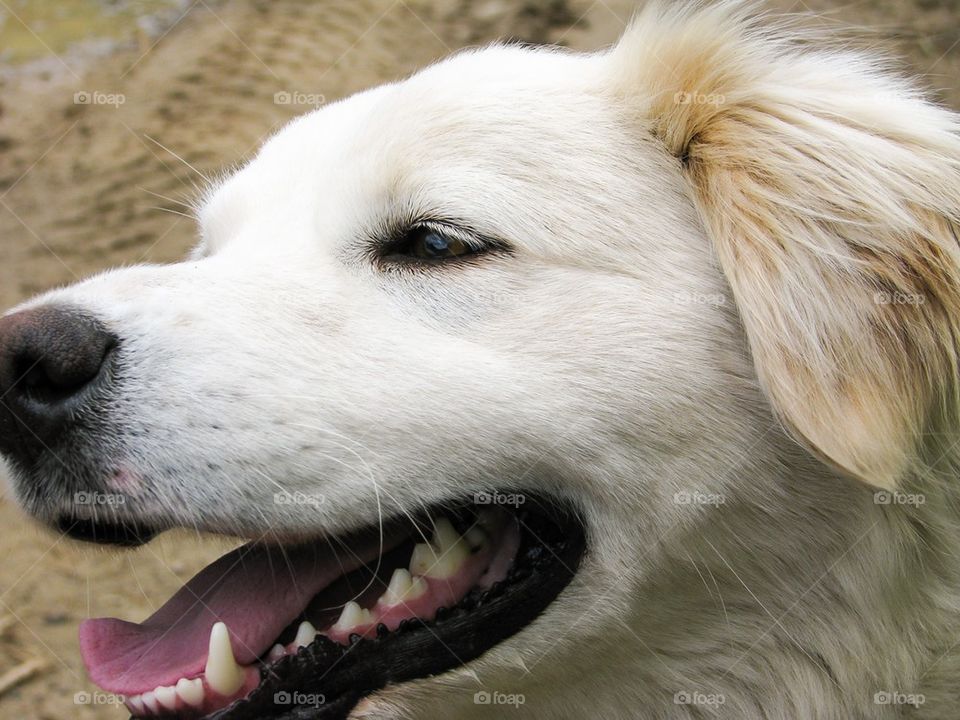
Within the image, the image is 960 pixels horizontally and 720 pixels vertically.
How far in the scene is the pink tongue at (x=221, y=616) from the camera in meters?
2.54

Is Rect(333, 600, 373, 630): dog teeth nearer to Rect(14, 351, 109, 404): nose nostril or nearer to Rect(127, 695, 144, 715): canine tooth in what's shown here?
Rect(127, 695, 144, 715): canine tooth

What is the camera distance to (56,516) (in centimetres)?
252

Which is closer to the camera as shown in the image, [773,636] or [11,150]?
[773,636]

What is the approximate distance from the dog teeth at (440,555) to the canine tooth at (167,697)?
1.98ft

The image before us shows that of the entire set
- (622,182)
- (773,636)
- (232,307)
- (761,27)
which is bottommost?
(773,636)

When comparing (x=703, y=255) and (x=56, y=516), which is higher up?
(x=703, y=255)

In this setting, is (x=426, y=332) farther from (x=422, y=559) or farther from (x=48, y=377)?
(x=48, y=377)

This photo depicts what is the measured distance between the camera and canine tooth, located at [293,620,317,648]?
2.50 meters

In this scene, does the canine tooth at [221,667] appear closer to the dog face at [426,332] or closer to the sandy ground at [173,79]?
the dog face at [426,332]

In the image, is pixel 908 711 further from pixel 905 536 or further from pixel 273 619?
pixel 273 619

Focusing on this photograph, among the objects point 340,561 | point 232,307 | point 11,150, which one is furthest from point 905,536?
point 11,150

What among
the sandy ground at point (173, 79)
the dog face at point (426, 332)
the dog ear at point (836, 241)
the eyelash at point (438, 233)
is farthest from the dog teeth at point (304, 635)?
the sandy ground at point (173, 79)

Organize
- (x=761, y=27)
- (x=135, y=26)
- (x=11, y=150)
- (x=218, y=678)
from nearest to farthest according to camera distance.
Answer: (x=218, y=678), (x=761, y=27), (x=11, y=150), (x=135, y=26)

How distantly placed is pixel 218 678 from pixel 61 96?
5.24 meters
